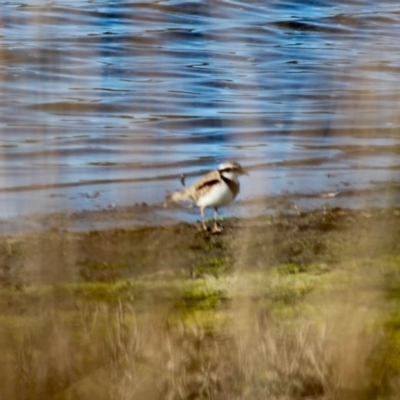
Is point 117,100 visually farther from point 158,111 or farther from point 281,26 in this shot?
point 281,26

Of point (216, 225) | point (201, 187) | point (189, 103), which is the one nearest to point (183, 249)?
point (216, 225)

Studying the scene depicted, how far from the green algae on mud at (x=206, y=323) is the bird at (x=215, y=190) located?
1.66m

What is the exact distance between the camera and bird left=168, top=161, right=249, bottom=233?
5.26 metres

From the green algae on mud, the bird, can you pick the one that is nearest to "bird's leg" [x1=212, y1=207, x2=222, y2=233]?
the bird

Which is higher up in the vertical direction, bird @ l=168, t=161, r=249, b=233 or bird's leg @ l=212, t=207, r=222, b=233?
bird @ l=168, t=161, r=249, b=233

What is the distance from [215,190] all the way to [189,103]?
2868 mm

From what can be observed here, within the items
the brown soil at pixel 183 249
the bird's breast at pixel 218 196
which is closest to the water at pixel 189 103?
the brown soil at pixel 183 249

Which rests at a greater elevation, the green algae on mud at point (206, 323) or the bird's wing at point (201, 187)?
the green algae on mud at point (206, 323)

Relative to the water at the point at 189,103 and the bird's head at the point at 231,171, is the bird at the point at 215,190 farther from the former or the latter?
the water at the point at 189,103

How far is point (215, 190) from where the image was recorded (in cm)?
529

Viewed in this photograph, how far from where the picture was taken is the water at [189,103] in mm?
3320

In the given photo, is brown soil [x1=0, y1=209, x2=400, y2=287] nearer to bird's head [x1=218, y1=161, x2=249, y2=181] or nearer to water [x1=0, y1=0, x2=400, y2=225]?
water [x1=0, y1=0, x2=400, y2=225]

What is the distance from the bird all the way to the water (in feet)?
0.54

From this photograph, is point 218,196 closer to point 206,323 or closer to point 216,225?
point 216,225
